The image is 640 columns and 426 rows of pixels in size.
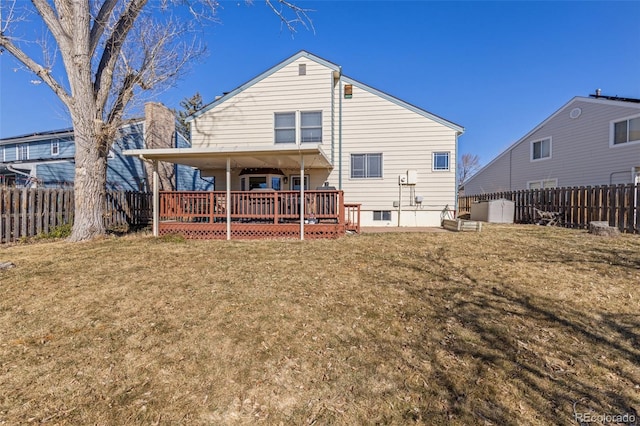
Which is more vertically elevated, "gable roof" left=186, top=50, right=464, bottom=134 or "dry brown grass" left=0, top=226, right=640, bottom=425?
"gable roof" left=186, top=50, right=464, bottom=134

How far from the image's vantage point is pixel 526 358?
270 centimetres

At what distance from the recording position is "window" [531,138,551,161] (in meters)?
16.3

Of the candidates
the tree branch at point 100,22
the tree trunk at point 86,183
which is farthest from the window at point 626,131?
the tree trunk at point 86,183

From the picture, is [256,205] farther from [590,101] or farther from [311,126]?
[590,101]

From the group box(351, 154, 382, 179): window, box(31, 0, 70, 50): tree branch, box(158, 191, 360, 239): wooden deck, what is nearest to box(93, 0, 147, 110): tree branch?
box(31, 0, 70, 50): tree branch

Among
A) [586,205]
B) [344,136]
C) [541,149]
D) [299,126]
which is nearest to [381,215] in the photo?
[344,136]

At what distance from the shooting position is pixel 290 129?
440 inches

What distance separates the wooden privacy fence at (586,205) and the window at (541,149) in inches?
201

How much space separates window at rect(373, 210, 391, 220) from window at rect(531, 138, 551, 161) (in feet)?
38.1

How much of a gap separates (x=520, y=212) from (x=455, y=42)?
857cm

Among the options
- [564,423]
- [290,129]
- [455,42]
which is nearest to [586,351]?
[564,423]

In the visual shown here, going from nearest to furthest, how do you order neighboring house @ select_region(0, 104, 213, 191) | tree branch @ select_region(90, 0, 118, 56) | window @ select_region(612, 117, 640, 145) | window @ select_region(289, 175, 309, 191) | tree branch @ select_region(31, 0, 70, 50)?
tree branch @ select_region(31, 0, 70, 50) < tree branch @ select_region(90, 0, 118, 56) < window @ select_region(289, 175, 309, 191) < window @ select_region(612, 117, 640, 145) < neighboring house @ select_region(0, 104, 213, 191)

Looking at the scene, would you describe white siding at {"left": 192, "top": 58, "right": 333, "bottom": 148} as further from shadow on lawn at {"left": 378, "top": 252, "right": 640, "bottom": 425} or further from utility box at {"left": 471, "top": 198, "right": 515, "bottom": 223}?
shadow on lawn at {"left": 378, "top": 252, "right": 640, "bottom": 425}

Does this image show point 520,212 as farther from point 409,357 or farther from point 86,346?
point 86,346
